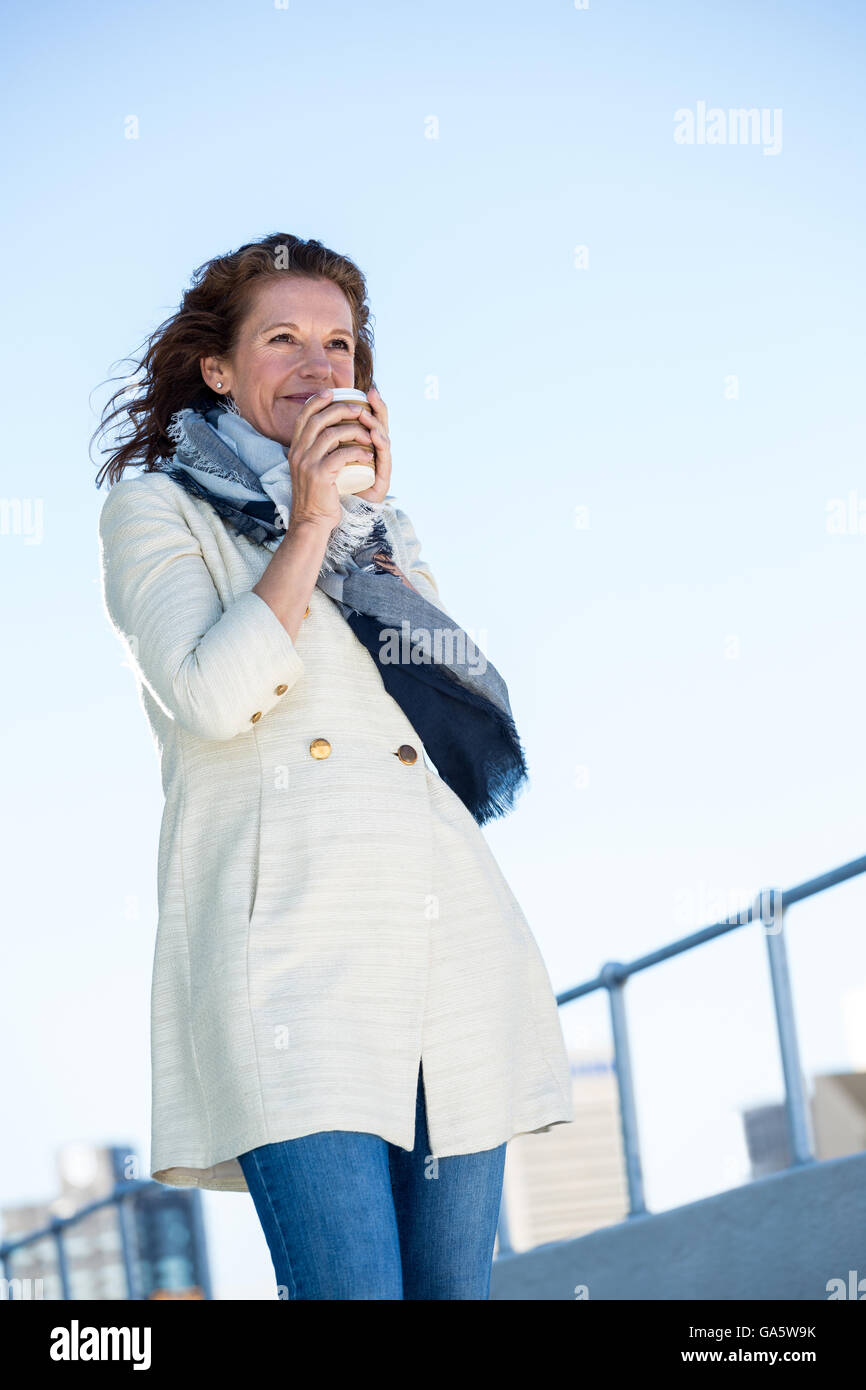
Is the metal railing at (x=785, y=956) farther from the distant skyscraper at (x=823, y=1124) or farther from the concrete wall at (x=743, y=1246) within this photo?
the concrete wall at (x=743, y=1246)

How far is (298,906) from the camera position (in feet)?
5.84

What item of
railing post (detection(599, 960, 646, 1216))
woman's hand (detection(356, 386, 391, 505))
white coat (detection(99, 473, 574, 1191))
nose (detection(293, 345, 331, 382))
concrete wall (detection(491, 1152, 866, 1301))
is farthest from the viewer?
railing post (detection(599, 960, 646, 1216))

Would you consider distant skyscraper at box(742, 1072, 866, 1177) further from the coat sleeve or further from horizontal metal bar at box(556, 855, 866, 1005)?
the coat sleeve

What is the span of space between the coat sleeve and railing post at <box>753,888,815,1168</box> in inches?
95.8

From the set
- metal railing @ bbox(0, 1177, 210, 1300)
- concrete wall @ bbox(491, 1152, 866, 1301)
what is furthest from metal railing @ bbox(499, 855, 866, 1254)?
metal railing @ bbox(0, 1177, 210, 1300)

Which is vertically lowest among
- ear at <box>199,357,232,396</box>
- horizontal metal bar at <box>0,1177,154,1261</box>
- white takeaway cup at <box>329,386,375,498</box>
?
horizontal metal bar at <box>0,1177,154,1261</box>

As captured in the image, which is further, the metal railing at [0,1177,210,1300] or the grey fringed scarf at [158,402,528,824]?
the metal railing at [0,1177,210,1300]

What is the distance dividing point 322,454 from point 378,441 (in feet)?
0.38

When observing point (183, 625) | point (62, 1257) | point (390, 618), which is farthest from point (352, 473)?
point (62, 1257)

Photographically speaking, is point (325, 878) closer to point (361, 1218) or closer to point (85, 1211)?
point (361, 1218)

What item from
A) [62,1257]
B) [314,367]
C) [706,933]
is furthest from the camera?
[62,1257]

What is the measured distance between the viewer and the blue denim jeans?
163cm

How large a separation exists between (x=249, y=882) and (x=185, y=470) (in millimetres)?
667
